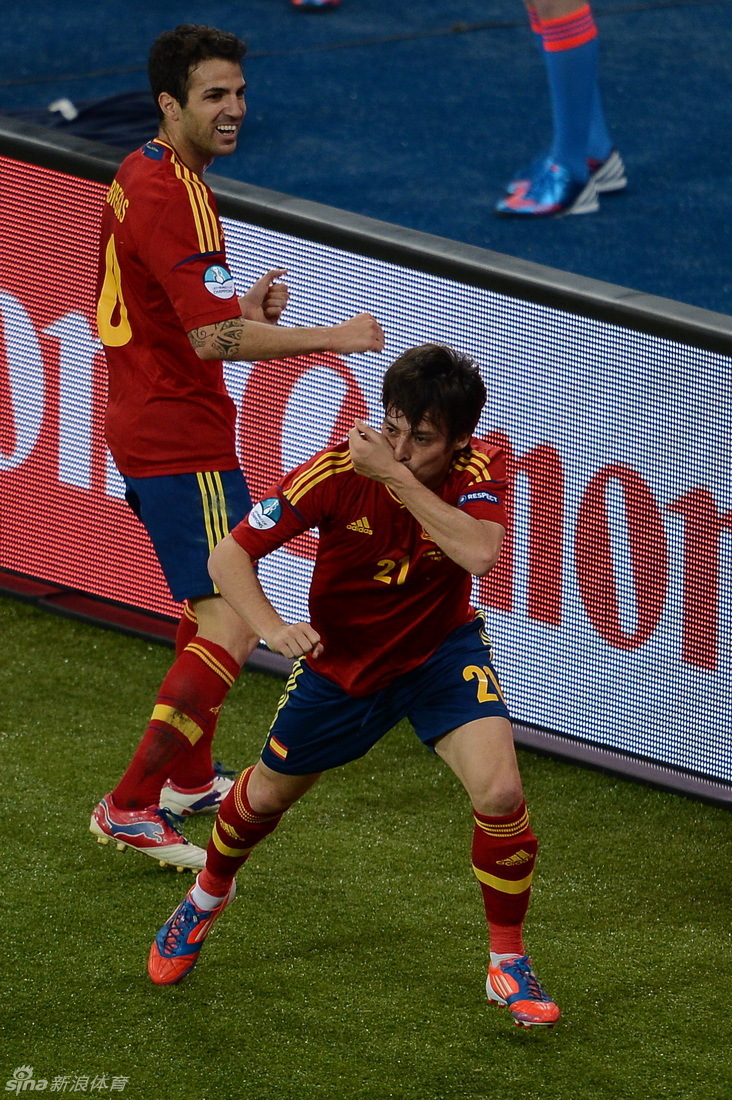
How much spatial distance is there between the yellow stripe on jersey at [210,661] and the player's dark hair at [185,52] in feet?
4.11

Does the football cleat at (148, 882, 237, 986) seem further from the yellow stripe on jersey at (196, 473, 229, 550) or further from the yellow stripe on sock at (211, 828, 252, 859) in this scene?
the yellow stripe on jersey at (196, 473, 229, 550)

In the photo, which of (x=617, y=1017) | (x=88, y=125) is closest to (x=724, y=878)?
(x=617, y=1017)

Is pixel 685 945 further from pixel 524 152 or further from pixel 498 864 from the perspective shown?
pixel 524 152

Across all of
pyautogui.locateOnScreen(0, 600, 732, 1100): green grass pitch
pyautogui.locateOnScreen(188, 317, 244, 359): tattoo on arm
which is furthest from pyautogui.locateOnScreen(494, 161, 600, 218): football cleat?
pyautogui.locateOnScreen(188, 317, 244, 359): tattoo on arm

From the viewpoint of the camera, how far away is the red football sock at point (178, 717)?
157 inches

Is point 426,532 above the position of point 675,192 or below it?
above

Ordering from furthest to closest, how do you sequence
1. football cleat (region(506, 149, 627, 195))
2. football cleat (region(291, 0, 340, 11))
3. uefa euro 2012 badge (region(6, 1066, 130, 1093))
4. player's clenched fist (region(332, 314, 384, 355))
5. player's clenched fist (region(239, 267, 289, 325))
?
football cleat (region(291, 0, 340, 11)) < football cleat (region(506, 149, 627, 195)) < player's clenched fist (region(239, 267, 289, 325)) < player's clenched fist (region(332, 314, 384, 355)) < uefa euro 2012 badge (region(6, 1066, 130, 1093))

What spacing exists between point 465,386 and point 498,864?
952mm

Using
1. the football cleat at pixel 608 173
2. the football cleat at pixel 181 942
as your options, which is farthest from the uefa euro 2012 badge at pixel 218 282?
the football cleat at pixel 608 173

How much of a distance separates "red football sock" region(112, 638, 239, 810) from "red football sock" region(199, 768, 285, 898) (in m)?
0.44

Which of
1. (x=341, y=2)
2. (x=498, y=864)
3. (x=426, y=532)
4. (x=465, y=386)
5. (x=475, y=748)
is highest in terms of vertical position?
(x=465, y=386)

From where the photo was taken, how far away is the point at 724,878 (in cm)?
419

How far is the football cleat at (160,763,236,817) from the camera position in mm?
4387

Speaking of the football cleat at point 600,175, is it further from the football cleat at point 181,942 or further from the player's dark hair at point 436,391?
the football cleat at point 181,942
